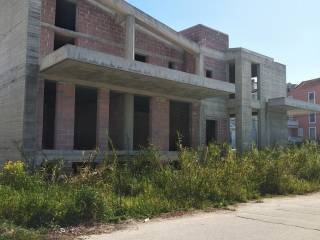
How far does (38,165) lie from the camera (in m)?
14.6

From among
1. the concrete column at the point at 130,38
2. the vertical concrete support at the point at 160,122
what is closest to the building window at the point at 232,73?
the vertical concrete support at the point at 160,122

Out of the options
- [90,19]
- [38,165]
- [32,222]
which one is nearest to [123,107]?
[90,19]

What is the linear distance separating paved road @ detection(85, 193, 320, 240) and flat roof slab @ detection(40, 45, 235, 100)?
689 cm

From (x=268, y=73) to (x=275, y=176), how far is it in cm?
1419

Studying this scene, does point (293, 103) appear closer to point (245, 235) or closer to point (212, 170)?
point (212, 170)

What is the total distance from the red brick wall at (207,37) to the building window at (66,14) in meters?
7.75

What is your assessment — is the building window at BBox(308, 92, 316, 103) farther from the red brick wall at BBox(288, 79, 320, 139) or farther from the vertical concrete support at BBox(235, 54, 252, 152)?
the vertical concrete support at BBox(235, 54, 252, 152)

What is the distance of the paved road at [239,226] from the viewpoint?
Result: 736cm

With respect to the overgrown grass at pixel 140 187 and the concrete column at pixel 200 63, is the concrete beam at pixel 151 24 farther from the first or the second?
the overgrown grass at pixel 140 187

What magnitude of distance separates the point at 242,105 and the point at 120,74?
10.2 metres

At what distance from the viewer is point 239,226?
830 cm

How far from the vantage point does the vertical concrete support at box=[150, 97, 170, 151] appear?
20.3 meters

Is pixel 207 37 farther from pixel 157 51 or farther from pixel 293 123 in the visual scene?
pixel 293 123

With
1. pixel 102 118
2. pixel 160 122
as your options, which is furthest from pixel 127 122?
pixel 160 122
